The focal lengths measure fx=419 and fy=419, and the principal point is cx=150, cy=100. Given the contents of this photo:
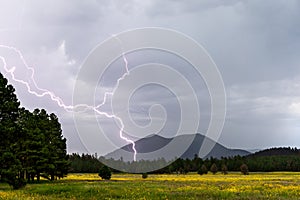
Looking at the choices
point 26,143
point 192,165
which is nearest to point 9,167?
point 26,143

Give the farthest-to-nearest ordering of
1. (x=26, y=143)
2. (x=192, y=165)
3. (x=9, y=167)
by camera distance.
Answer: (x=192, y=165) → (x=26, y=143) → (x=9, y=167)

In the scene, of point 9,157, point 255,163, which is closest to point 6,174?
point 9,157

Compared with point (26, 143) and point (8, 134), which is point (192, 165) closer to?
point (26, 143)

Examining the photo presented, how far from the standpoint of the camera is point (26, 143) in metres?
57.3

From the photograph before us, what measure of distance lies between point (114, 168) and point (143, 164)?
10.9 meters

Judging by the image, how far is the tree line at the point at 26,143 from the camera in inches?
1564

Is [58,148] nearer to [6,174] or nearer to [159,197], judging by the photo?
[6,174]

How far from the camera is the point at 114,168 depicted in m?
156

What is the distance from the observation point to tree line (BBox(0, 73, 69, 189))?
3972 cm

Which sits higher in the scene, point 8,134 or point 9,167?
point 8,134

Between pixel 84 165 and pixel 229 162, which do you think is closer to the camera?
pixel 84 165

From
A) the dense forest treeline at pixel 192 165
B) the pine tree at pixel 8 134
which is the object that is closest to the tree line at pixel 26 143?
the pine tree at pixel 8 134

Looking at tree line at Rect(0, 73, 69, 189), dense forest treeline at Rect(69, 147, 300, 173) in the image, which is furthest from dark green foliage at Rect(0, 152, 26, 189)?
dense forest treeline at Rect(69, 147, 300, 173)

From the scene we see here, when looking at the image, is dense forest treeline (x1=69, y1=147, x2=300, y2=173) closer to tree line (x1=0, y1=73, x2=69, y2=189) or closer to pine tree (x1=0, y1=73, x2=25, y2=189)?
tree line (x1=0, y1=73, x2=69, y2=189)
